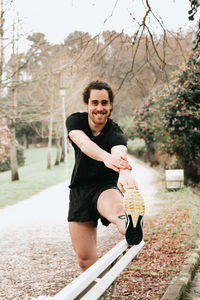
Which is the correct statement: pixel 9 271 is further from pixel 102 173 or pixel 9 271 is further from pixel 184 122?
pixel 184 122

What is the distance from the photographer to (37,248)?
6.06 m

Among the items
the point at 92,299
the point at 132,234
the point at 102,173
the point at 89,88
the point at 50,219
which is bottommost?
the point at 50,219

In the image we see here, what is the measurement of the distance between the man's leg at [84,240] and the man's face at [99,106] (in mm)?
868

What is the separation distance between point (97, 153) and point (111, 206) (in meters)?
0.41

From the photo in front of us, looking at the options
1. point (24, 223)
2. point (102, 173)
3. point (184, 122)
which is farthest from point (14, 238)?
point (184, 122)

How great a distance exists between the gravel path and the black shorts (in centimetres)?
70

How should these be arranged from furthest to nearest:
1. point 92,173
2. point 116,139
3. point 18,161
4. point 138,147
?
1. point 18,161
2. point 138,147
3. point 92,173
4. point 116,139

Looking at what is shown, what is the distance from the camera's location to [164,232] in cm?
620

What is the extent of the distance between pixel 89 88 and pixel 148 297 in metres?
2.21

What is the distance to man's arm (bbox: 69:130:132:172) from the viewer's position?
2.21m

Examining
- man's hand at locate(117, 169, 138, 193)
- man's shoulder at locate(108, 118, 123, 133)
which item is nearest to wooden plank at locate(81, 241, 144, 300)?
man's hand at locate(117, 169, 138, 193)

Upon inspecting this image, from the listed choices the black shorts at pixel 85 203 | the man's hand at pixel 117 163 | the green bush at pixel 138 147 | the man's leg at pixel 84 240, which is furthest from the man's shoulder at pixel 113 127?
the green bush at pixel 138 147

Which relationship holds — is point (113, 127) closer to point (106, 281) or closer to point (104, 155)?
point (104, 155)

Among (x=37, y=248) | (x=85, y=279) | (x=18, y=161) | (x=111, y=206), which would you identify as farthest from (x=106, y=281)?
(x=18, y=161)
